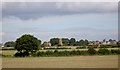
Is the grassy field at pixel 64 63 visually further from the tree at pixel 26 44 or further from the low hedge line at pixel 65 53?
the low hedge line at pixel 65 53

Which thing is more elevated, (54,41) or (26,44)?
(54,41)

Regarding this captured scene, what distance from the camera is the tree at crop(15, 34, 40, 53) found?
54.3 meters

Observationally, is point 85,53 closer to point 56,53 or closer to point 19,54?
point 56,53

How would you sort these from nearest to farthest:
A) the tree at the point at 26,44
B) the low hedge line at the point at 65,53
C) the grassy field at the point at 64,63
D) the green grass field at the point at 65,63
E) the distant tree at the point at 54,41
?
1. the grassy field at the point at 64,63
2. the green grass field at the point at 65,63
3. the tree at the point at 26,44
4. the low hedge line at the point at 65,53
5. the distant tree at the point at 54,41

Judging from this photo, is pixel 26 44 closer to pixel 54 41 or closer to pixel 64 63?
pixel 64 63

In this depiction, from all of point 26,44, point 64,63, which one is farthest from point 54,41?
point 64,63

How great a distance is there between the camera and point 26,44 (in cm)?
5438

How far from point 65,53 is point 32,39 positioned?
1021cm

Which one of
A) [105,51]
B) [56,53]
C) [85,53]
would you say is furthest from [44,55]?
[105,51]

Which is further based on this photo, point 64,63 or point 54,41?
point 54,41

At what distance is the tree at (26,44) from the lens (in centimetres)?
5431

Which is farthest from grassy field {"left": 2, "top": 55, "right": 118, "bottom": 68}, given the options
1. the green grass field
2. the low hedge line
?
the low hedge line

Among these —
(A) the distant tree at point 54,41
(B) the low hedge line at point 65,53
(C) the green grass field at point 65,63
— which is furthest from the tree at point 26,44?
(A) the distant tree at point 54,41

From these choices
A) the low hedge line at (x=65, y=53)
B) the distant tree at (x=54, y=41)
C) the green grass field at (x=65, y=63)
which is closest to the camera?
the green grass field at (x=65, y=63)
